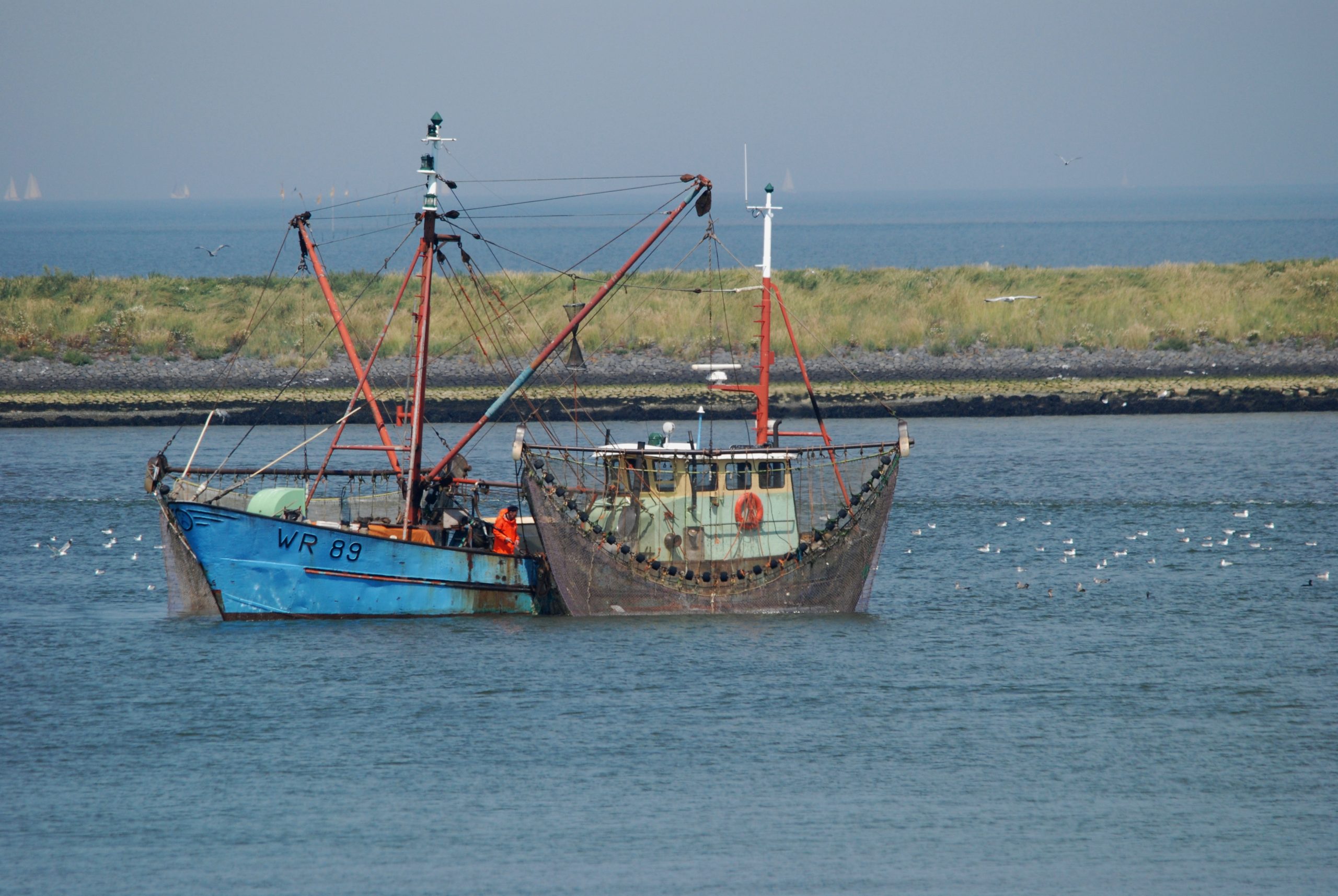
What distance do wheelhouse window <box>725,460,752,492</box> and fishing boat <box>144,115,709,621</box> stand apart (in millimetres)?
4075

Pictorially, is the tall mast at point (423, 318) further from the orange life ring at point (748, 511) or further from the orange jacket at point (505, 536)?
the orange life ring at point (748, 511)

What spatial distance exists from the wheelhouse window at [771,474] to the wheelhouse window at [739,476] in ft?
0.65

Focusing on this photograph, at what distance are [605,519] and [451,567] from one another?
10.0 feet

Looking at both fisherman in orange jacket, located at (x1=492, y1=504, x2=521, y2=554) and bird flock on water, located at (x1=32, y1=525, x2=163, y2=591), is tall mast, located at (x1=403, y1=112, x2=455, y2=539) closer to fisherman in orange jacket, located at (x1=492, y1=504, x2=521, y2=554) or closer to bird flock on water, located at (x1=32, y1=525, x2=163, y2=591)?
fisherman in orange jacket, located at (x1=492, y1=504, x2=521, y2=554)

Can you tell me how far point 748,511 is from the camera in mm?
29953

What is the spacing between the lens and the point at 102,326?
7556cm

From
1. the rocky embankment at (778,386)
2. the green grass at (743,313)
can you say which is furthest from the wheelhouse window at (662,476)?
the green grass at (743,313)

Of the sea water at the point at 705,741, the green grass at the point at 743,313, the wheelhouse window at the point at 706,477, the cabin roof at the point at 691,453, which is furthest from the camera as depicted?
the green grass at the point at 743,313

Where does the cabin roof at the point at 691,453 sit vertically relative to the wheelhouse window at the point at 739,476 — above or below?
above

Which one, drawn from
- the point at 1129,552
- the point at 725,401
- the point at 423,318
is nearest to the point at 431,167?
the point at 423,318

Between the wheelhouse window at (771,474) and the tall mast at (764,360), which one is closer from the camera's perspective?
the wheelhouse window at (771,474)

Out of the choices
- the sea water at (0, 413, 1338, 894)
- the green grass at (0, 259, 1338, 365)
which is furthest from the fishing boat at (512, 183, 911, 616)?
the green grass at (0, 259, 1338, 365)

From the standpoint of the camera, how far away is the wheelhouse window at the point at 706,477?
96.9ft

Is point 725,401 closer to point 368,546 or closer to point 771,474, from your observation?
point 771,474
